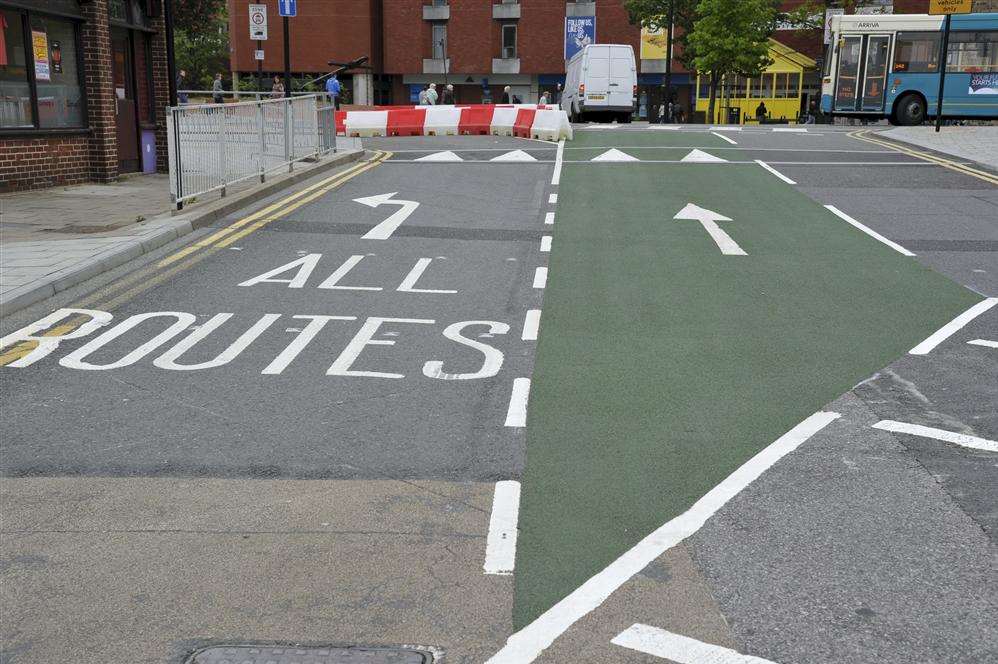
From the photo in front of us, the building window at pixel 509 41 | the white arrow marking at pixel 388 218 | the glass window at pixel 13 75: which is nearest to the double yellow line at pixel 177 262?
the white arrow marking at pixel 388 218

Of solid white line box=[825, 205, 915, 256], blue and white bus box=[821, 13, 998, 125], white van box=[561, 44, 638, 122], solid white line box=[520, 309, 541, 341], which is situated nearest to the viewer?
solid white line box=[520, 309, 541, 341]

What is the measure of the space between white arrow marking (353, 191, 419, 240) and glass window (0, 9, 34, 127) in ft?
18.6

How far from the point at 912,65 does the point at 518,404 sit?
32.1m

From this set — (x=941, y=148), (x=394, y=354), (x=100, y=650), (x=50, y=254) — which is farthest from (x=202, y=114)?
(x=941, y=148)

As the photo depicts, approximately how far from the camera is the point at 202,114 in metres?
14.0

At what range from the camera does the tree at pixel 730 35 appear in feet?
168

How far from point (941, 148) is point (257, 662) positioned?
23.3 metres

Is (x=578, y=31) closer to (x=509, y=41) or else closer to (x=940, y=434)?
(x=509, y=41)

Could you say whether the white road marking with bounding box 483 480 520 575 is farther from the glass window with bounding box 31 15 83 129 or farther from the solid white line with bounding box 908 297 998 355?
the glass window with bounding box 31 15 83 129

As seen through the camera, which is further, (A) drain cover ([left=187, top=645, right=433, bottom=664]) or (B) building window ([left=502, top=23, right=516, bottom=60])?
(B) building window ([left=502, top=23, right=516, bottom=60])

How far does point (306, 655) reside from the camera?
3.84 m

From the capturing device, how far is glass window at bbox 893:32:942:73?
34.1 metres

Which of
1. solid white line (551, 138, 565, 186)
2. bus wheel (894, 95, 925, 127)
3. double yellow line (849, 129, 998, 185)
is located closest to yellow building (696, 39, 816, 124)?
bus wheel (894, 95, 925, 127)

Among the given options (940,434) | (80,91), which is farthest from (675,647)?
(80,91)
